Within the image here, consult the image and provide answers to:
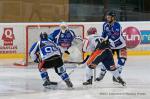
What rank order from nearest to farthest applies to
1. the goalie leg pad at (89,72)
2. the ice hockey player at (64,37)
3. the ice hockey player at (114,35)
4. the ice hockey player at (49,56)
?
the ice hockey player at (49,56), the goalie leg pad at (89,72), the ice hockey player at (114,35), the ice hockey player at (64,37)

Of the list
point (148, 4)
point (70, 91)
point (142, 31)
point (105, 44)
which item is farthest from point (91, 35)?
point (148, 4)

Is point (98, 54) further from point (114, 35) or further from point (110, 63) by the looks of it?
point (114, 35)

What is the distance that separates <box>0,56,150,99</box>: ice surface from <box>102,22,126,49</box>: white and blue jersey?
2.38 ft

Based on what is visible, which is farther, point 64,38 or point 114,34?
point 64,38

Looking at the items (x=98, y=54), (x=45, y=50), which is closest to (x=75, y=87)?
(x=98, y=54)

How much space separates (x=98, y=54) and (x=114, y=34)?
70 centimetres

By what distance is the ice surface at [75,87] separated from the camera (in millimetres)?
9047

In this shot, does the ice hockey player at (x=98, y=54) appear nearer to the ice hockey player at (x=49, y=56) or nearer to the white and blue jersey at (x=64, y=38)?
the ice hockey player at (x=49, y=56)

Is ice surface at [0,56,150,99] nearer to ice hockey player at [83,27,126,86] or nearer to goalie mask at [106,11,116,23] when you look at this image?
ice hockey player at [83,27,126,86]

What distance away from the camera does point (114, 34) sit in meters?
10.2

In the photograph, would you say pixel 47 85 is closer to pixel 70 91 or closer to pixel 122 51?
pixel 70 91

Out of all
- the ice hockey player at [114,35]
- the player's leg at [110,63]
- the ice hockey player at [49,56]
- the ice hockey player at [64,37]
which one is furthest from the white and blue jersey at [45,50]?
the ice hockey player at [64,37]

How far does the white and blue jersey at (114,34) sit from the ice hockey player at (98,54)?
0.38 meters

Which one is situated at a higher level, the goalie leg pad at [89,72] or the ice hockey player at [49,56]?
the ice hockey player at [49,56]
